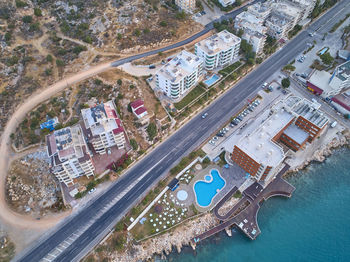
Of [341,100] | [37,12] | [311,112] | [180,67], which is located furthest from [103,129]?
[341,100]

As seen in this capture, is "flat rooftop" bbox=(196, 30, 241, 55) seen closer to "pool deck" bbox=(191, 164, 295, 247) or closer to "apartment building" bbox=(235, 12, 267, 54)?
"apartment building" bbox=(235, 12, 267, 54)

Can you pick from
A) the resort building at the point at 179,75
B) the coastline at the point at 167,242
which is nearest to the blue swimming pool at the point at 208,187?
the coastline at the point at 167,242

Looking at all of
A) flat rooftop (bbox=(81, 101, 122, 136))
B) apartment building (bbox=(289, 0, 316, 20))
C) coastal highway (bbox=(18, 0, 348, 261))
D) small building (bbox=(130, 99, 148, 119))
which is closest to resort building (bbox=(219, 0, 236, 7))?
apartment building (bbox=(289, 0, 316, 20))

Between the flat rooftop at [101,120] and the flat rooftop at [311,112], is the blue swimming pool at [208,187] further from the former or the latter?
the flat rooftop at [311,112]

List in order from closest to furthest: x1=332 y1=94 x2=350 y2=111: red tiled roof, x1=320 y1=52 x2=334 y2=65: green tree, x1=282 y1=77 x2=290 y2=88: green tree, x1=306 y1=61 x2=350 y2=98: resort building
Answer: x1=332 y1=94 x2=350 y2=111: red tiled roof
x1=306 y1=61 x2=350 y2=98: resort building
x1=282 y1=77 x2=290 y2=88: green tree
x1=320 y1=52 x2=334 y2=65: green tree

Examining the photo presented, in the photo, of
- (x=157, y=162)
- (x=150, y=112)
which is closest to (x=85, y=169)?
(x=157, y=162)

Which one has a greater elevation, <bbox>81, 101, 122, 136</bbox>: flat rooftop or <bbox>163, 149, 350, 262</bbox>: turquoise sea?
<bbox>81, 101, 122, 136</bbox>: flat rooftop

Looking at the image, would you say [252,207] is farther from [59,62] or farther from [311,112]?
[59,62]

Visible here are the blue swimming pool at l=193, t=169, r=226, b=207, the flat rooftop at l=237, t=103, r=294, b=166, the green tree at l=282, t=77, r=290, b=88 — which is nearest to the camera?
the flat rooftop at l=237, t=103, r=294, b=166
